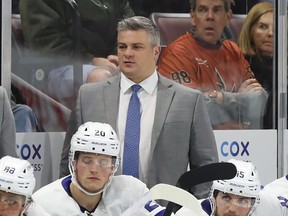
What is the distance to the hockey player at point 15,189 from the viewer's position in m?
2.82

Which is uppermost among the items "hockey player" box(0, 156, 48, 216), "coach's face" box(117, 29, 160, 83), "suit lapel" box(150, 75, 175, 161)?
"coach's face" box(117, 29, 160, 83)

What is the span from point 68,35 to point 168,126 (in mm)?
734

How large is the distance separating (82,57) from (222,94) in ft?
2.72

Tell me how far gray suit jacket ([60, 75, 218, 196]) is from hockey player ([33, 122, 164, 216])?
529 mm

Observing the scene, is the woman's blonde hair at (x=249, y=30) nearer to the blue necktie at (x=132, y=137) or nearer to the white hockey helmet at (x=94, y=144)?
the blue necktie at (x=132, y=137)

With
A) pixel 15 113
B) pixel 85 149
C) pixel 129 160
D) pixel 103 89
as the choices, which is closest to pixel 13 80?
pixel 15 113

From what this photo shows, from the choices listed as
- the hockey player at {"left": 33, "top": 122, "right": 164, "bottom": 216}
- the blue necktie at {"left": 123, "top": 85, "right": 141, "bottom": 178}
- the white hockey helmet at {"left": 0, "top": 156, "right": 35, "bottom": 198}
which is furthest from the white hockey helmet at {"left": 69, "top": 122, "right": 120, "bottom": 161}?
the blue necktie at {"left": 123, "top": 85, "right": 141, "bottom": 178}

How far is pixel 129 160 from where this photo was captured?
374 centimetres

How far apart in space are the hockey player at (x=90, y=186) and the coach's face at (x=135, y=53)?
0.58m

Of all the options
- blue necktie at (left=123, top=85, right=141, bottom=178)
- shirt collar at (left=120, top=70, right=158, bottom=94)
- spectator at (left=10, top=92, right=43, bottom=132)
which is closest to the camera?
blue necktie at (left=123, top=85, right=141, bottom=178)

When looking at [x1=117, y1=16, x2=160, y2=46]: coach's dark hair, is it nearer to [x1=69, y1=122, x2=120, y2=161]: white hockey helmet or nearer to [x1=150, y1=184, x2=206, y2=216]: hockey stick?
[x1=69, y1=122, x2=120, y2=161]: white hockey helmet

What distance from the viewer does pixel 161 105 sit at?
387 cm

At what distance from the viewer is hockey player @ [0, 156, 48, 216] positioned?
2824 millimetres

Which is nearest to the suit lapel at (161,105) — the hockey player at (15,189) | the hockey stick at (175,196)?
the hockey player at (15,189)
